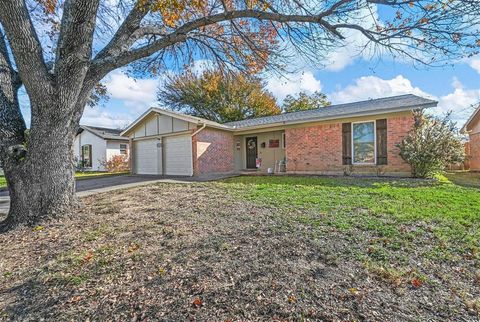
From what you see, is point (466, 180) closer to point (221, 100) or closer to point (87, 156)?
point (221, 100)

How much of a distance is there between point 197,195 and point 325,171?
6.61 meters

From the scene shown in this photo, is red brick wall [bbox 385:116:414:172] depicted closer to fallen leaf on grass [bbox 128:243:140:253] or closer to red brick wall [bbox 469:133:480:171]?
red brick wall [bbox 469:133:480:171]

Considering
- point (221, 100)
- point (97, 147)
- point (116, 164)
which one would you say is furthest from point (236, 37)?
point (221, 100)

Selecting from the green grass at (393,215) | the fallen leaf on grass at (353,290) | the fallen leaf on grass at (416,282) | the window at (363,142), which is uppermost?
the window at (363,142)

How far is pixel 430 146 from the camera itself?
8.27 m

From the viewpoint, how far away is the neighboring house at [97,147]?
65.2ft

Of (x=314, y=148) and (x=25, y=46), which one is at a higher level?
(x=25, y=46)

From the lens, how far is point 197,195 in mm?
6574

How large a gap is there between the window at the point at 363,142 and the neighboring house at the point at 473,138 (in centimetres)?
737

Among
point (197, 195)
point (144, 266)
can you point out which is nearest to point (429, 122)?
point (197, 195)

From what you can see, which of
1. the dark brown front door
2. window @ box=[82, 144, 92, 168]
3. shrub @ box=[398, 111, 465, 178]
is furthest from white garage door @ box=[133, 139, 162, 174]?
shrub @ box=[398, 111, 465, 178]

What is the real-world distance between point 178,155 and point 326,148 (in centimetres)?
731

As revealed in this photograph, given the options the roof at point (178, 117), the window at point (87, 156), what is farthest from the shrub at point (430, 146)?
the window at point (87, 156)

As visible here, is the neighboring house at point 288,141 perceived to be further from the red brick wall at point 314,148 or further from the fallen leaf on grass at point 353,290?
the fallen leaf on grass at point 353,290
